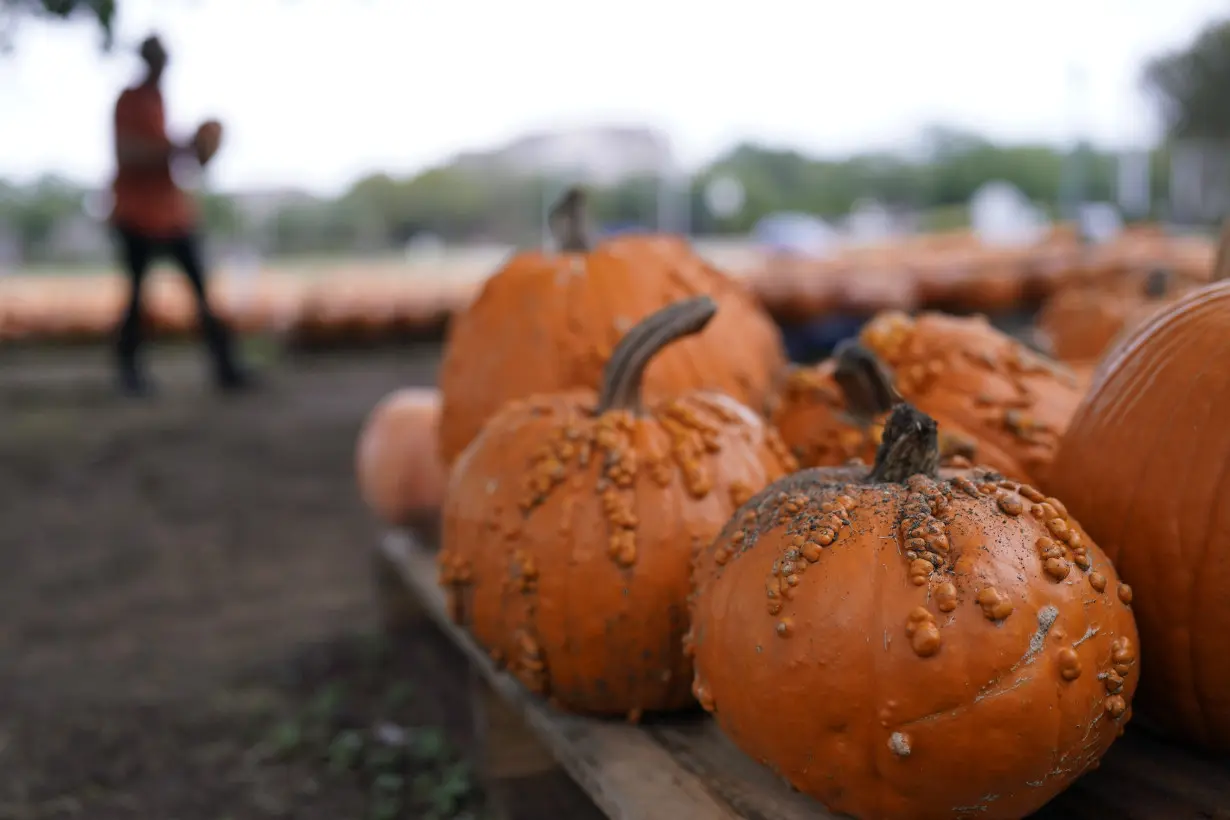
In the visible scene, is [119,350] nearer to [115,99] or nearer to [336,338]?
[115,99]

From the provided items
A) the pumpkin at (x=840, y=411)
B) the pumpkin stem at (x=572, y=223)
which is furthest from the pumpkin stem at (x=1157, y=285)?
the pumpkin stem at (x=572, y=223)

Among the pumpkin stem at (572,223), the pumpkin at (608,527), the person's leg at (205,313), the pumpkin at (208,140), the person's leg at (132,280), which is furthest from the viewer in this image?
the person's leg at (205,313)

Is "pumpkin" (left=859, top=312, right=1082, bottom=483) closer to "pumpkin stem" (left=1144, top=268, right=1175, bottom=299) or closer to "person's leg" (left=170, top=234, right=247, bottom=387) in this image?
"pumpkin stem" (left=1144, top=268, right=1175, bottom=299)

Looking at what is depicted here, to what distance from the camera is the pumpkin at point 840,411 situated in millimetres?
1512

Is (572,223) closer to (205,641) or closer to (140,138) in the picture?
(205,641)

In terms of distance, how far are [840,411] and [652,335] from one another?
0.38 meters

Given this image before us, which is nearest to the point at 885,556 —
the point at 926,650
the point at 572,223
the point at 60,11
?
the point at 926,650

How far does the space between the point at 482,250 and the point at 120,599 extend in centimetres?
1469

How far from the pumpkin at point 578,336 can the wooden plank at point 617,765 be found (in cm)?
55

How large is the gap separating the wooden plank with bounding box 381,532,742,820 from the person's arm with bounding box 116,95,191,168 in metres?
4.80

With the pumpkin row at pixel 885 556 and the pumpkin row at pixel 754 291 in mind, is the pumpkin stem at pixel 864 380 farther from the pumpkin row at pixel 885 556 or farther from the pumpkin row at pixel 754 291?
the pumpkin row at pixel 754 291

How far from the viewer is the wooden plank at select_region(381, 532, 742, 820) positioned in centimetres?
125

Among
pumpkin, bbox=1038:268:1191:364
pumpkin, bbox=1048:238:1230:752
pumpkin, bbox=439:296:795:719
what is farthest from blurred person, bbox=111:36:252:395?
pumpkin, bbox=1048:238:1230:752

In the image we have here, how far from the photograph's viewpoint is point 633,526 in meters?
1.48
